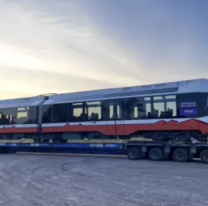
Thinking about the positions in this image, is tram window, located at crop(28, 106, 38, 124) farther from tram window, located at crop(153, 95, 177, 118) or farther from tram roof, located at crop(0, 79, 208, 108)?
tram window, located at crop(153, 95, 177, 118)

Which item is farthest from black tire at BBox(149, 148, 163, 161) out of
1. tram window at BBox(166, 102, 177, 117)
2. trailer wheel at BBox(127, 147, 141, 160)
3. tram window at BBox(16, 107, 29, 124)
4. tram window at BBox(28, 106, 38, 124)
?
tram window at BBox(16, 107, 29, 124)

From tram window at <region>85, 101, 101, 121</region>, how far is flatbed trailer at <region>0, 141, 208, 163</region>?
1611 millimetres

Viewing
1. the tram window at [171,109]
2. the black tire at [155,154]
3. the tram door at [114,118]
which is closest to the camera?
the tram window at [171,109]

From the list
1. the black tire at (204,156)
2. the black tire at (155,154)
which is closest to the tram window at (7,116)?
the black tire at (155,154)

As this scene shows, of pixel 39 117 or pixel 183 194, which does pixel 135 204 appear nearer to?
pixel 183 194

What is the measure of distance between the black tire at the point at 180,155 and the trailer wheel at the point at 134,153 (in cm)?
200

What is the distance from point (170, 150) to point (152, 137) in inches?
48.5

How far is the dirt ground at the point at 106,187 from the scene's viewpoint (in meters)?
7.13

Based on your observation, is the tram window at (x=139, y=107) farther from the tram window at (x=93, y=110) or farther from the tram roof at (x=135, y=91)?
the tram window at (x=93, y=110)

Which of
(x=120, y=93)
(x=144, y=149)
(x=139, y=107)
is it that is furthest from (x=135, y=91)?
(x=144, y=149)

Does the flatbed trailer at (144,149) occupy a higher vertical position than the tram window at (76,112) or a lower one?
lower

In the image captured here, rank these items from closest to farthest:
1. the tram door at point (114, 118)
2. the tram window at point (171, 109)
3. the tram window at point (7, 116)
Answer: the tram window at point (171, 109) < the tram door at point (114, 118) < the tram window at point (7, 116)

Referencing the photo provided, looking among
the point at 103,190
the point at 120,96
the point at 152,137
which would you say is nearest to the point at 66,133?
the point at 120,96

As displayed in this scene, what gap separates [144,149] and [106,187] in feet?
24.8
